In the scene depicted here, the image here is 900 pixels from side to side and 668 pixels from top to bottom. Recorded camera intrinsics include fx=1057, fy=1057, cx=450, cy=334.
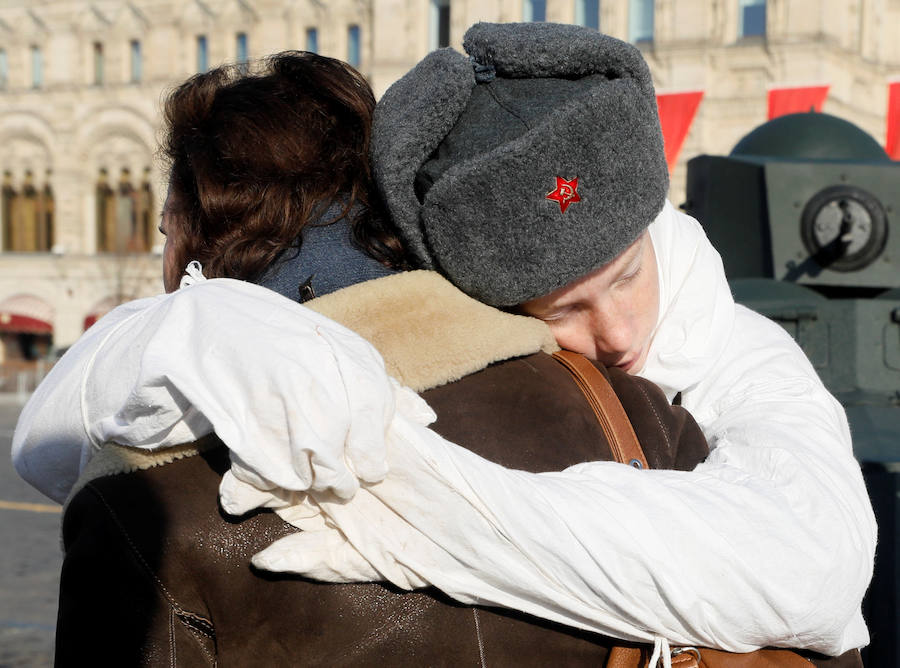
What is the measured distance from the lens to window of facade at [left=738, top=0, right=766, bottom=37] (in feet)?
75.3

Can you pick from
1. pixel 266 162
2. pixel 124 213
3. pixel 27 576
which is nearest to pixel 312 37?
pixel 124 213

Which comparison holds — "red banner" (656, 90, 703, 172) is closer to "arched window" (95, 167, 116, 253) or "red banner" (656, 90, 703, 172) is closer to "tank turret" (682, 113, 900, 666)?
"tank turret" (682, 113, 900, 666)

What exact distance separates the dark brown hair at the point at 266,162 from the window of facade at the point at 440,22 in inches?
991

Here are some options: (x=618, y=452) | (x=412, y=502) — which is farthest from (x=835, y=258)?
(x=412, y=502)

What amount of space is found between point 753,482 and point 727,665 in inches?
9.6

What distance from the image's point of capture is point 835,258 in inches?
143

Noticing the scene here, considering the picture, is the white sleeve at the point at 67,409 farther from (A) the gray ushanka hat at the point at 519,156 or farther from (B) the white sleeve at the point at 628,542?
(A) the gray ushanka hat at the point at 519,156

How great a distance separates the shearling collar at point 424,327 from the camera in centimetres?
124

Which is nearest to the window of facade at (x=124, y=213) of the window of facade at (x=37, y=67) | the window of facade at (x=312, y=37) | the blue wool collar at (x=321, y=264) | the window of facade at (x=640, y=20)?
the window of facade at (x=37, y=67)

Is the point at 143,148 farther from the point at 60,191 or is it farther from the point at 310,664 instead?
the point at 310,664

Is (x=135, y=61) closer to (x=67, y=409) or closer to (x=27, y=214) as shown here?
(x=27, y=214)

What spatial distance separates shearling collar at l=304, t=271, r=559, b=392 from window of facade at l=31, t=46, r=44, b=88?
3109 cm

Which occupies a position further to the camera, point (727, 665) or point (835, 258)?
point (835, 258)

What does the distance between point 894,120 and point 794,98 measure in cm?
140
